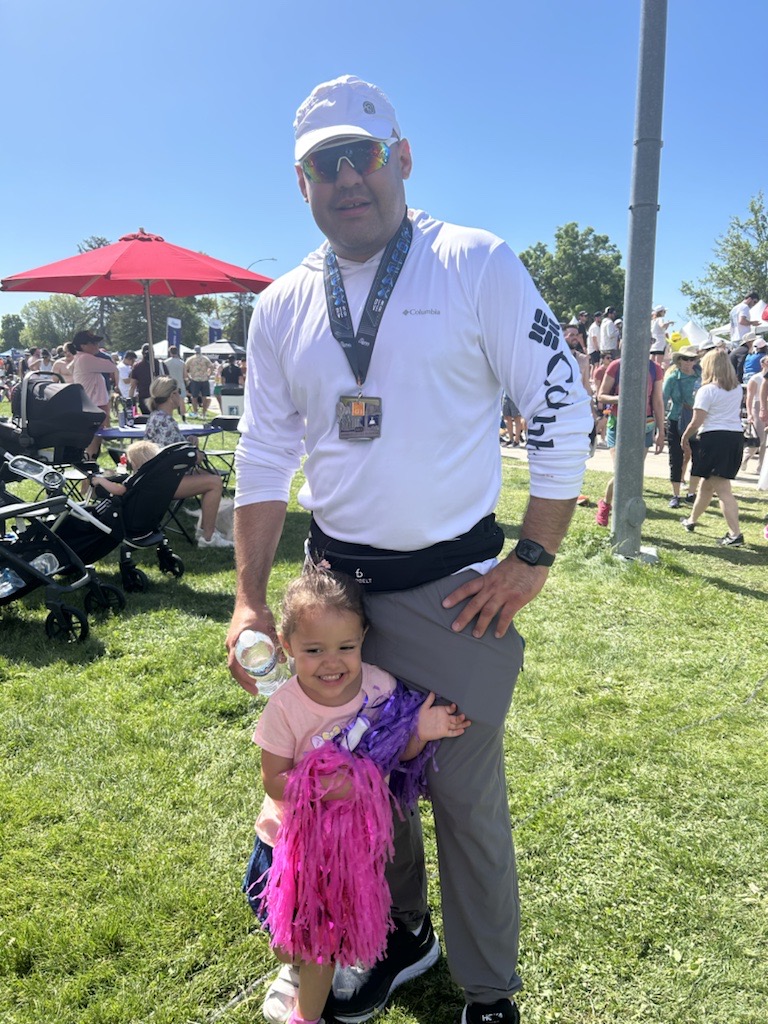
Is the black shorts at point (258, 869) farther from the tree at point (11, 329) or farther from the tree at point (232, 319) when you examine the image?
the tree at point (11, 329)

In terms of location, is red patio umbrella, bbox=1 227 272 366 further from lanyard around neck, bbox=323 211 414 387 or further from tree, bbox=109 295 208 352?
tree, bbox=109 295 208 352

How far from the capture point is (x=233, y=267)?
1034cm

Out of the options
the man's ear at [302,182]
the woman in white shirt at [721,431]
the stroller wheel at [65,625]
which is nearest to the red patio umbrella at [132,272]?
the stroller wheel at [65,625]

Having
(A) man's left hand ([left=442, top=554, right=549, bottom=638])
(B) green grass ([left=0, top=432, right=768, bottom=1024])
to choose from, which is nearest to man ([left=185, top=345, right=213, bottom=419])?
(B) green grass ([left=0, top=432, right=768, bottom=1024])

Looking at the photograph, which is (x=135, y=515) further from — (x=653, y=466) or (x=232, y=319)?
(x=232, y=319)

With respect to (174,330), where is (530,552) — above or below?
below

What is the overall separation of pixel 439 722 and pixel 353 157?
4.64 feet

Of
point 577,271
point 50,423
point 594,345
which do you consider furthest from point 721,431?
point 577,271

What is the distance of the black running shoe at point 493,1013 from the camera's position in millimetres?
1937

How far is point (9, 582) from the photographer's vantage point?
185 inches

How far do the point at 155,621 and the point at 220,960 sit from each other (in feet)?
10.1

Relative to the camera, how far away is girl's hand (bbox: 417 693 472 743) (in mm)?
1763

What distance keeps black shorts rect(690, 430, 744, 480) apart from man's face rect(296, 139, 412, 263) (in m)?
6.23

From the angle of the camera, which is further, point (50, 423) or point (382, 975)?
point (50, 423)
